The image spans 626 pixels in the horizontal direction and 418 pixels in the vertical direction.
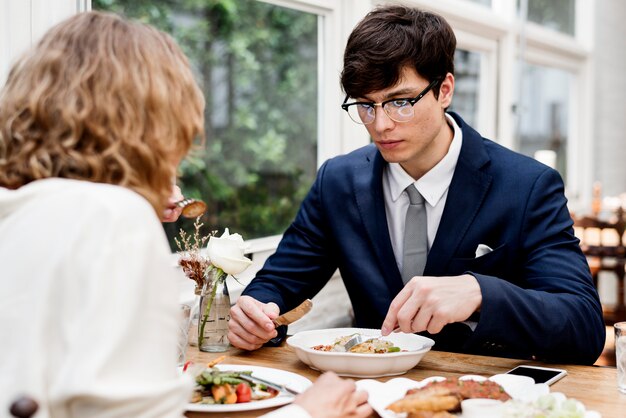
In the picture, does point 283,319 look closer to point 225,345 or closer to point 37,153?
point 225,345

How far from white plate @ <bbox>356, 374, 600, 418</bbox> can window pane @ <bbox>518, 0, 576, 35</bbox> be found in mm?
3993

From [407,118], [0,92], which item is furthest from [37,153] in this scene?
[407,118]

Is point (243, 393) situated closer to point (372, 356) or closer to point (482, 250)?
point (372, 356)

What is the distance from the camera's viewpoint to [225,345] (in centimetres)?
171

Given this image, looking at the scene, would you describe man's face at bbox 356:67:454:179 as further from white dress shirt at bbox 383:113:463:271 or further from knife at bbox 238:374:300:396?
knife at bbox 238:374:300:396

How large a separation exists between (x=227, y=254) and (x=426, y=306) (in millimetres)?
492

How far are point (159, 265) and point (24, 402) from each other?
200 millimetres

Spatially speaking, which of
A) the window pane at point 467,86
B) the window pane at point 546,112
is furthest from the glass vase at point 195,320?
the window pane at point 546,112

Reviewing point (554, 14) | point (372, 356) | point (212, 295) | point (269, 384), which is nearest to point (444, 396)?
point (372, 356)

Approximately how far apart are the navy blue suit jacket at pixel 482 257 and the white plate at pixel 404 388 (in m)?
0.19

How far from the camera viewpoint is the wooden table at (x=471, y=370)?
4.15 ft

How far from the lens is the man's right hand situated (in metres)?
1.62

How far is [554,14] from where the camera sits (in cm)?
538

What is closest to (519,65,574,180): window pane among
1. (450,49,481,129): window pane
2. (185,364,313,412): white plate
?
(450,49,481,129): window pane
